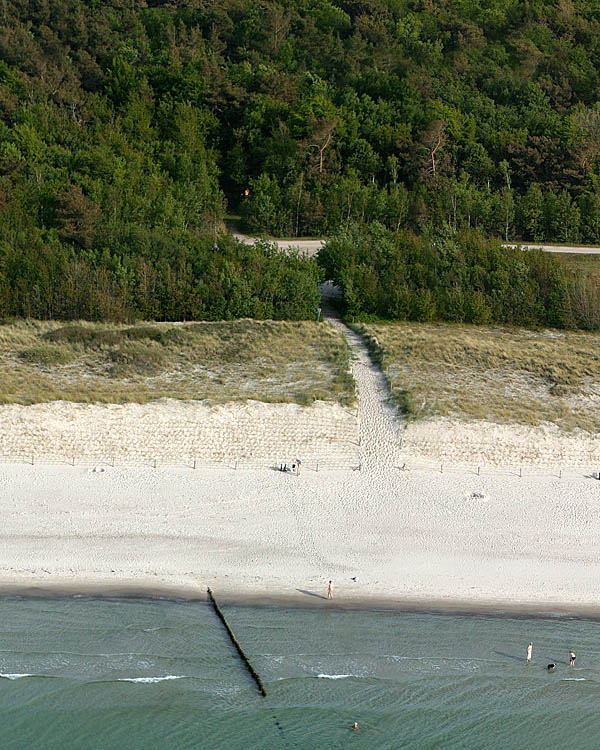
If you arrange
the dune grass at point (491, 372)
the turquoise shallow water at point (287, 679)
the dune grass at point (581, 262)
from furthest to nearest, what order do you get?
the dune grass at point (581, 262) < the dune grass at point (491, 372) < the turquoise shallow water at point (287, 679)

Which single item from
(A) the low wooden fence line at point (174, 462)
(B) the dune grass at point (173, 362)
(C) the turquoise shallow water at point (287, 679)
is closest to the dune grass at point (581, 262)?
(B) the dune grass at point (173, 362)

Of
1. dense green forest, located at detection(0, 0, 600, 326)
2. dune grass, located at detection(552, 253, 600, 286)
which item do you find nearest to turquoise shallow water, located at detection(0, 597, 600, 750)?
dense green forest, located at detection(0, 0, 600, 326)

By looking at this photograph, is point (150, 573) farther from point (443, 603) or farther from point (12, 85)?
point (12, 85)

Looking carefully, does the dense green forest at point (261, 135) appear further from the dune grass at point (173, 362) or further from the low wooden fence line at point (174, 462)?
the low wooden fence line at point (174, 462)

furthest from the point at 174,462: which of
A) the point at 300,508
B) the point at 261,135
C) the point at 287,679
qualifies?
the point at 261,135

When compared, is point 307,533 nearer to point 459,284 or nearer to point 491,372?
point 491,372
